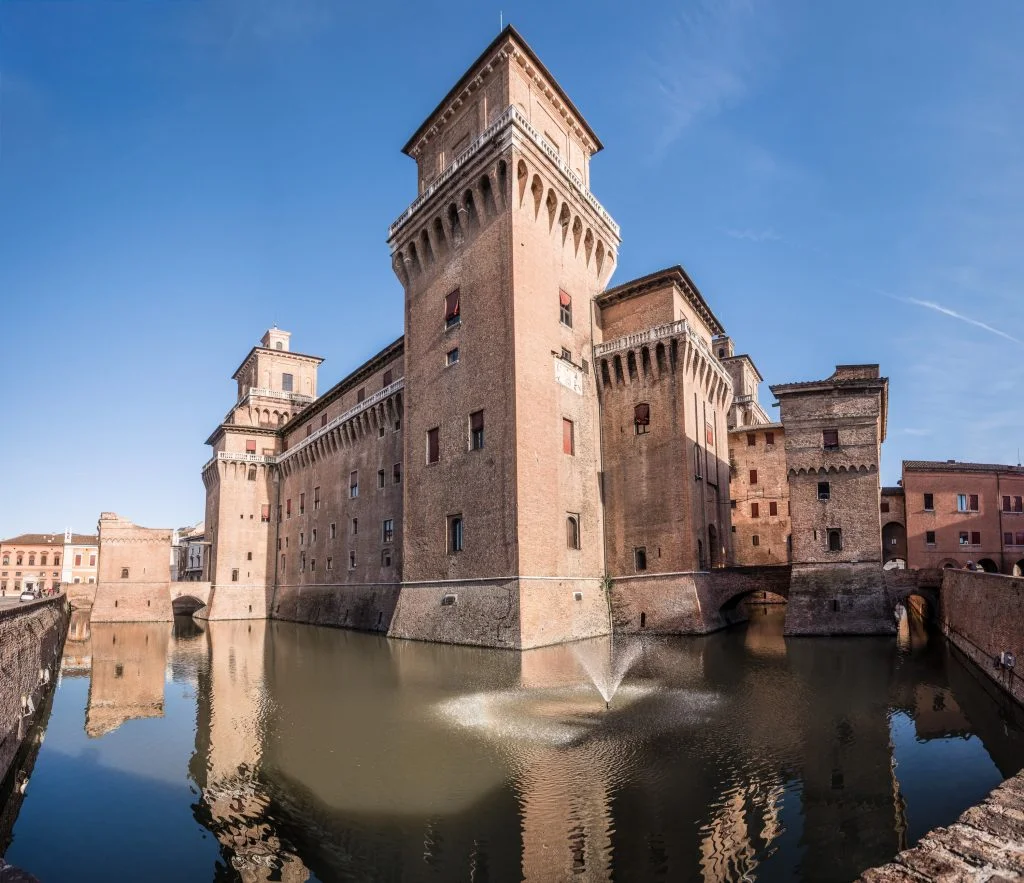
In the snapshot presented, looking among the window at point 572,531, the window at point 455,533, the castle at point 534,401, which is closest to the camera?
the castle at point 534,401

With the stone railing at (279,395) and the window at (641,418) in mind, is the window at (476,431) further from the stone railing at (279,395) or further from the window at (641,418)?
the stone railing at (279,395)

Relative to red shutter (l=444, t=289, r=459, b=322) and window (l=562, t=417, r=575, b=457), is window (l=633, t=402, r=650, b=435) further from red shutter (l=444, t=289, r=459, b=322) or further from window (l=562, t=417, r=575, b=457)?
red shutter (l=444, t=289, r=459, b=322)

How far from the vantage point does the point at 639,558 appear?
94.8ft

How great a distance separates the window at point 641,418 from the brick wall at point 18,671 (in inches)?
897

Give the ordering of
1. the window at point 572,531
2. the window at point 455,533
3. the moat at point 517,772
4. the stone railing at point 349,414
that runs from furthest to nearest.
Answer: the stone railing at point 349,414 → the window at point 572,531 → the window at point 455,533 → the moat at point 517,772

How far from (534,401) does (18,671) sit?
17.9 m

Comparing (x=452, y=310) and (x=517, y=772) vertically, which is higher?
(x=452, y=310)

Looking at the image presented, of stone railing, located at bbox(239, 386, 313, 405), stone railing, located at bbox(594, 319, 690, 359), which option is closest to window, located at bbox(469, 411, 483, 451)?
stone railing, located at bbox(594, 319, 690, 359)

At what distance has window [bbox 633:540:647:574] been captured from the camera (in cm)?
2872

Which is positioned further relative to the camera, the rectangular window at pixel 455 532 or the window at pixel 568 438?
the window at pixel 568 438

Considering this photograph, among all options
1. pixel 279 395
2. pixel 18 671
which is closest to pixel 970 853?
pixel 18 671

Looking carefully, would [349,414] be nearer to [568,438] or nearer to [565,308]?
[565,308]

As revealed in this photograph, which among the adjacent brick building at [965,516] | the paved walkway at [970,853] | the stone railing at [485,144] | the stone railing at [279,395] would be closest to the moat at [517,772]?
the paved walkway at [970,853]

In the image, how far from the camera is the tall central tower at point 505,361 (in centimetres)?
2512
